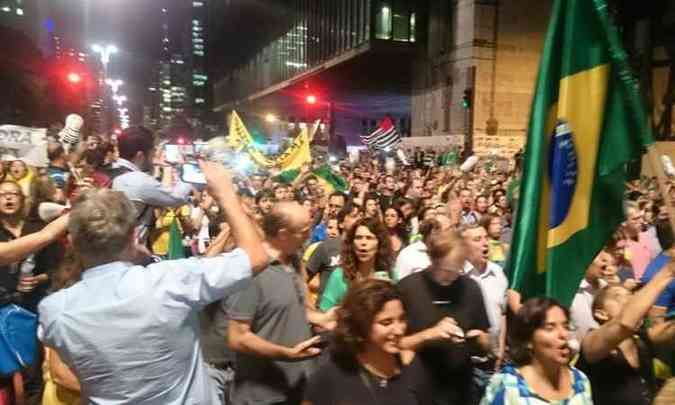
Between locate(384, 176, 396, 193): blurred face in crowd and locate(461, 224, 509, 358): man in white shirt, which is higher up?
locate(384, 176, 396, 193): blurred face in crowd

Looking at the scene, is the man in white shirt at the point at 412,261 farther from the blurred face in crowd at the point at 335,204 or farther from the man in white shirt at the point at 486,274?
the blurred face in crowd at the point at 335,204

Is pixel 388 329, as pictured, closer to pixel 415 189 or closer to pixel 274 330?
pixel 274 330

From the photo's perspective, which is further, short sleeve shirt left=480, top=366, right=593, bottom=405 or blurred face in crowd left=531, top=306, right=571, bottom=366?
blurred face in crowd left=531, top=306, right=571, bottom=366

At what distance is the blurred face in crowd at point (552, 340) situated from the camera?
9.66ft

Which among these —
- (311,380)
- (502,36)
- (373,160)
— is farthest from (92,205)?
(502,36)

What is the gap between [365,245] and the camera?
4.70 meters

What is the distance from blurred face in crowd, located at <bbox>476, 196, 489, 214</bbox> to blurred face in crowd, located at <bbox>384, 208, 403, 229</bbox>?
2.15 metres

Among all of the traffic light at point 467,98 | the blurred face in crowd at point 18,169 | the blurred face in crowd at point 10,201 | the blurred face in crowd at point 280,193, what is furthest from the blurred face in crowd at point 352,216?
the traffic light at point 467,98

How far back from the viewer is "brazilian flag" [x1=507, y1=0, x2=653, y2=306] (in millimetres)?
3256

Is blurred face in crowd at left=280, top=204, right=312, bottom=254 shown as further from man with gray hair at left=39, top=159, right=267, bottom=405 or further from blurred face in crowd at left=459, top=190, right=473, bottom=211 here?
blurred face in crowd at left=459, top=190, right=473, bottom=211

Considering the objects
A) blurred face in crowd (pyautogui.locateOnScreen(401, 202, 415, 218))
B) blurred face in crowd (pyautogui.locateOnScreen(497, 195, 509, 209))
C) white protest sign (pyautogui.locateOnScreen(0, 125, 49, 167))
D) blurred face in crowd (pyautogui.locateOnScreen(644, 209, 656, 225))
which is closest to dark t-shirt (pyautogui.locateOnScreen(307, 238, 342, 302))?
blurred face in crowd (pyautogui.locateOnScreen(401, 202, 415, 218))

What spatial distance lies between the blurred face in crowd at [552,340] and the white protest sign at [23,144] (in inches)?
270

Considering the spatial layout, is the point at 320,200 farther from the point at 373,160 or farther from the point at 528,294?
the point at 373,160

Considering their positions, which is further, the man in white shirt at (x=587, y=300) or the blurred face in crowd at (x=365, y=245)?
the blurred face in crowd at (x=365, y=245)
